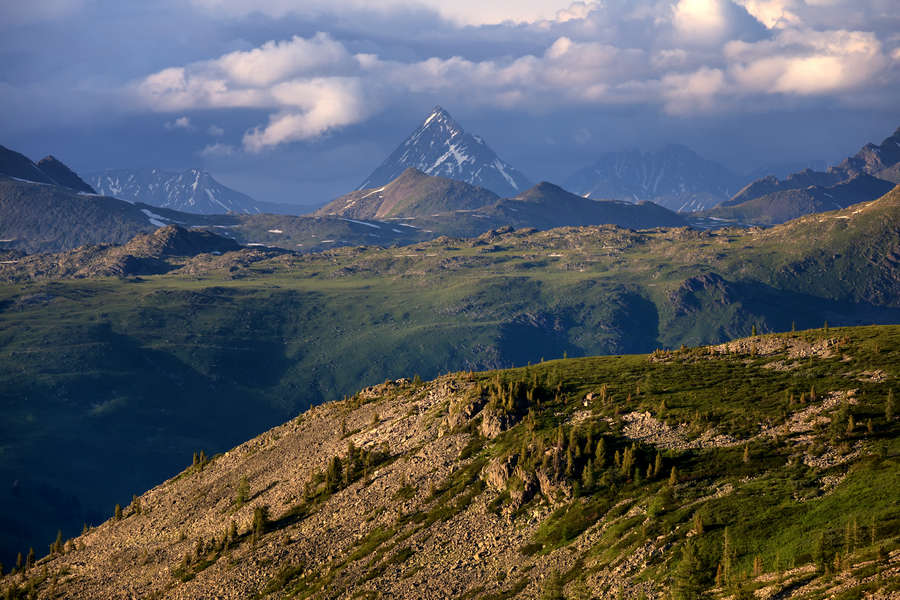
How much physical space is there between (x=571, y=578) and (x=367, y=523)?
32234mm

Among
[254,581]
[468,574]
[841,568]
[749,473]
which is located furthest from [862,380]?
[254,581]

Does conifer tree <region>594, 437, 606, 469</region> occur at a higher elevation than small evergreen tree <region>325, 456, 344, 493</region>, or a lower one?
higher

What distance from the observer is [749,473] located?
230ft

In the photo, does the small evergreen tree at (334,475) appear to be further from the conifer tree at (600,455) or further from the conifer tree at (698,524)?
the conifer tree at (698,524)

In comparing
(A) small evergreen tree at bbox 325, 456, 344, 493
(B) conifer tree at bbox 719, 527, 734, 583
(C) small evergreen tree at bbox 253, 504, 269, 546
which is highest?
(B) conifer tree at bbox 719, 527, 734, 583

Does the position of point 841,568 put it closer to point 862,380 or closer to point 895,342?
point 862,380

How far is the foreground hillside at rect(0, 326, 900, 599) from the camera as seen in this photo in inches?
2285

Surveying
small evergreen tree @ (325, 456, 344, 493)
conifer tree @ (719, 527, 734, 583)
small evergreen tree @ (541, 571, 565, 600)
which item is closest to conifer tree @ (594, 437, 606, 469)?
small evergreen tree @ (541, 571, 565, 600)

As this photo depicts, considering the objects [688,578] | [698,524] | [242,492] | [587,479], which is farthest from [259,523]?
[688,578]

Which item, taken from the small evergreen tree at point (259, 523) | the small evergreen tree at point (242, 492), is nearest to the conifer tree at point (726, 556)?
the small evergreen tree at point (259, 523)

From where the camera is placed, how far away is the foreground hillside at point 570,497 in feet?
190

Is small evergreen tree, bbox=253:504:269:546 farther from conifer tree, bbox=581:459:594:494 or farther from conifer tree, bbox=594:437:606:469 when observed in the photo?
conifer tree, bbox=594:437:606:469

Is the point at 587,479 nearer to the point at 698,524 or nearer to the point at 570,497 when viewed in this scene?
the point at 570,497

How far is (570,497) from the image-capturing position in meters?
77.0
